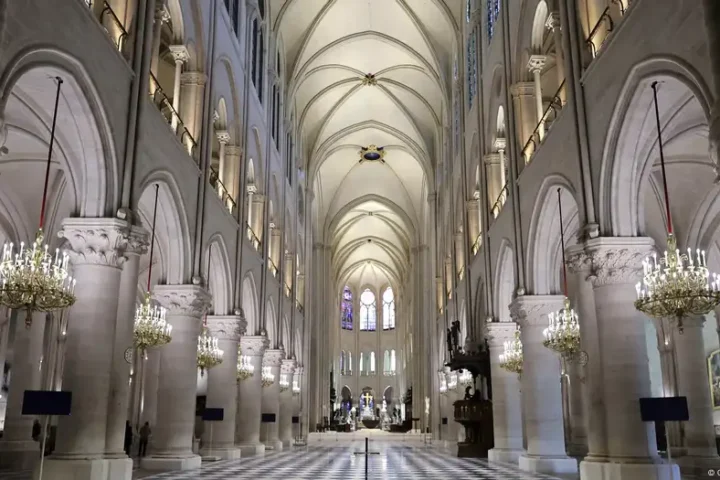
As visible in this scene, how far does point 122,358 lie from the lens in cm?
1152

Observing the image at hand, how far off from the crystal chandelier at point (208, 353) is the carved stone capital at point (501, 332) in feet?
25.2

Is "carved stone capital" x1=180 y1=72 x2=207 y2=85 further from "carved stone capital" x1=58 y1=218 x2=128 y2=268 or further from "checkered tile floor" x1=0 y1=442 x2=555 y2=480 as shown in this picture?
"checkered tile floor" x1=0 y1=442 x2=555 y2=480

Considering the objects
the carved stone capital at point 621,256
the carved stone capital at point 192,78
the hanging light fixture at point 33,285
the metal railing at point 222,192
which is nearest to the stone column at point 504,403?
the metal railing at point 222,192

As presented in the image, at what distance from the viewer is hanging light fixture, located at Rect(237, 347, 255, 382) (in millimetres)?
21141

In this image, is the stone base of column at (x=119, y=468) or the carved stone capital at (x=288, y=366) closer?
the stone base of column at (x=119, y=468)

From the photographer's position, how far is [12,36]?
27.0 feet

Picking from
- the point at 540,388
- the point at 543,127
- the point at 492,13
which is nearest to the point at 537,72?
the point at 543,127

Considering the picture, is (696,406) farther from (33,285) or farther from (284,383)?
(284,383)

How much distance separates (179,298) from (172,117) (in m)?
4.06

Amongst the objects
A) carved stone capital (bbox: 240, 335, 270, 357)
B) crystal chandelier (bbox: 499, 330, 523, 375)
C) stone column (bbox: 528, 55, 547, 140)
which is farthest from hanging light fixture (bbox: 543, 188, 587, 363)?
carved stone capital (bbox: 240, 335, 270, 357)

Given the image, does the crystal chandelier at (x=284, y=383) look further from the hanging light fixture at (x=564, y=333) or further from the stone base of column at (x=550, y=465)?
the hanging light fixture at (x=564, y=333)

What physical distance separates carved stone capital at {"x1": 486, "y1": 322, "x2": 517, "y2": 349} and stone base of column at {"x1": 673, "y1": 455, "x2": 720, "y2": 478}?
524 cm

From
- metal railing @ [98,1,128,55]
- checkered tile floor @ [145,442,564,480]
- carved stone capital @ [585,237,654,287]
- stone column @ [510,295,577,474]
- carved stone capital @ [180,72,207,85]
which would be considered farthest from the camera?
carved stone capital @ [180,72,207,85]

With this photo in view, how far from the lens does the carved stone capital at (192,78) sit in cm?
1666
